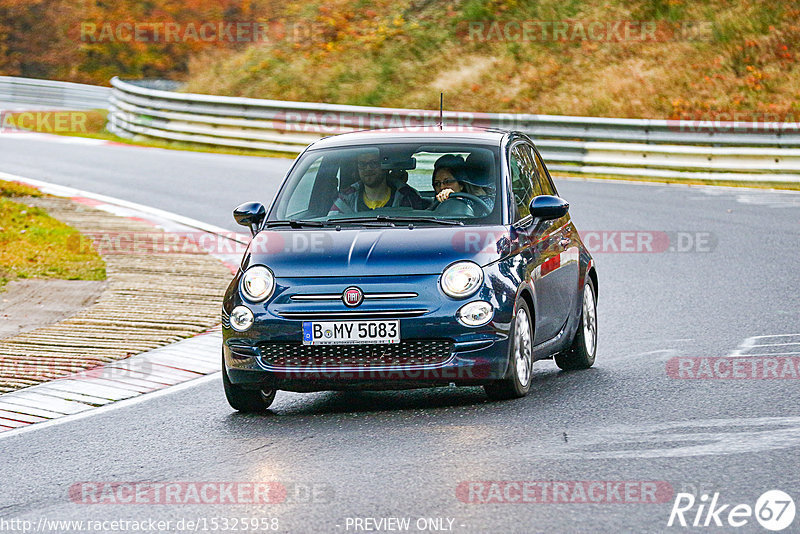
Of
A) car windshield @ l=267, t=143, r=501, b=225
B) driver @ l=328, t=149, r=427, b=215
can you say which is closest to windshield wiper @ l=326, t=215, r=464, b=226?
car windshield @ l=267, t=143, r=501, b=225

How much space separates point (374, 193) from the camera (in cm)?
891

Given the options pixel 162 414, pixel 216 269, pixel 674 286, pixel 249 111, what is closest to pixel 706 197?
pixel 674 286

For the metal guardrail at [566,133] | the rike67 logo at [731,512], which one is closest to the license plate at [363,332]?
the rike67 logo at [731,512]

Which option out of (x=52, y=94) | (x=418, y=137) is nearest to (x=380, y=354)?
(x=418, y=137)

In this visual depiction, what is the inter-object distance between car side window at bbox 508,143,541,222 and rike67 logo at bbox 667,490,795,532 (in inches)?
125

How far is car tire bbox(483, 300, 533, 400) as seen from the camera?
802cm

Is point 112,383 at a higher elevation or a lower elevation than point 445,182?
lower

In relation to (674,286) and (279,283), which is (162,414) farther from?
(674,286)

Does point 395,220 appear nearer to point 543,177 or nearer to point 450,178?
point 450,178

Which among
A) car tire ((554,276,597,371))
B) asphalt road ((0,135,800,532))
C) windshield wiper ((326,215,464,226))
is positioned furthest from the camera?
car tire ((554,276,597,371))

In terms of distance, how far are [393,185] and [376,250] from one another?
100 cm

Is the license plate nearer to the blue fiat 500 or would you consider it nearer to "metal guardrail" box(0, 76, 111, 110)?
the blue fiat 500

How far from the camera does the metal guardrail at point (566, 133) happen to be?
22875mm

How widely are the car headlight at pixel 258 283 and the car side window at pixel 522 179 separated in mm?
1670
